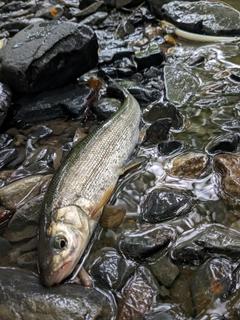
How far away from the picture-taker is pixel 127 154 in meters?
4.86

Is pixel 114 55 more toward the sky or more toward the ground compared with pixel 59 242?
more toward the ground

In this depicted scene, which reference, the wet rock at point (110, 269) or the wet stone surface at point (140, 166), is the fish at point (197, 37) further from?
the wet rock at point (110, 269)

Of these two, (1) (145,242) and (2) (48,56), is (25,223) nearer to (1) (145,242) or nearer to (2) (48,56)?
(1) (145,242)

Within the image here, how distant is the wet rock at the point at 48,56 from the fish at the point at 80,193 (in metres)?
1.70

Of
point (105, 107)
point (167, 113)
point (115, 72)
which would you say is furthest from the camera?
point (115, 72)

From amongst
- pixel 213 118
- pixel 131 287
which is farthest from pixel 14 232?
pixel 213 118

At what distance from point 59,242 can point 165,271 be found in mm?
992

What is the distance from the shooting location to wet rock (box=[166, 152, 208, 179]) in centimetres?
450

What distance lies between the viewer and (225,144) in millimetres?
4723

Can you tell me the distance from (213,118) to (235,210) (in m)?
2.00

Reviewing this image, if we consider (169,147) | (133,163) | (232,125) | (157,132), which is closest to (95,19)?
(157,132)

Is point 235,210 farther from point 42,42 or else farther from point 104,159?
point 42,42

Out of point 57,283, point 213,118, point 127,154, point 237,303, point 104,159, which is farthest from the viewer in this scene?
point 213,118

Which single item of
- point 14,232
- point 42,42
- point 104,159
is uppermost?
point 42,42
